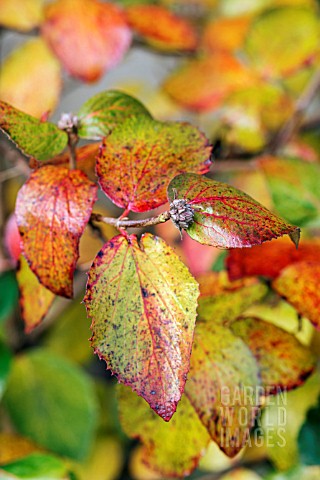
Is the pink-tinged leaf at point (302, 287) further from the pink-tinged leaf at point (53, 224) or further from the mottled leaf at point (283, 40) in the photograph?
the mottled leaf at point (283, 40)

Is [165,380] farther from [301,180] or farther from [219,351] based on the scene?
[301,180]

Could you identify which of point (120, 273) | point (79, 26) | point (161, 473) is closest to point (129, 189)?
point (120, 273)

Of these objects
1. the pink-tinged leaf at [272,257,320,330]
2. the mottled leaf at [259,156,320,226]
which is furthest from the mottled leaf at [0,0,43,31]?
the pink-tinged leaf at [272,257,320,330]

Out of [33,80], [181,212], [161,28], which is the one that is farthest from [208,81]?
[181,212]

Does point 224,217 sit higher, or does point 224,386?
point 224,217

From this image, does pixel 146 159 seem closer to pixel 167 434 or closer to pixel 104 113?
pixel 104 113

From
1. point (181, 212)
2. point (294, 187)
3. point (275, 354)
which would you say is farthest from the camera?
point (294, 187)
